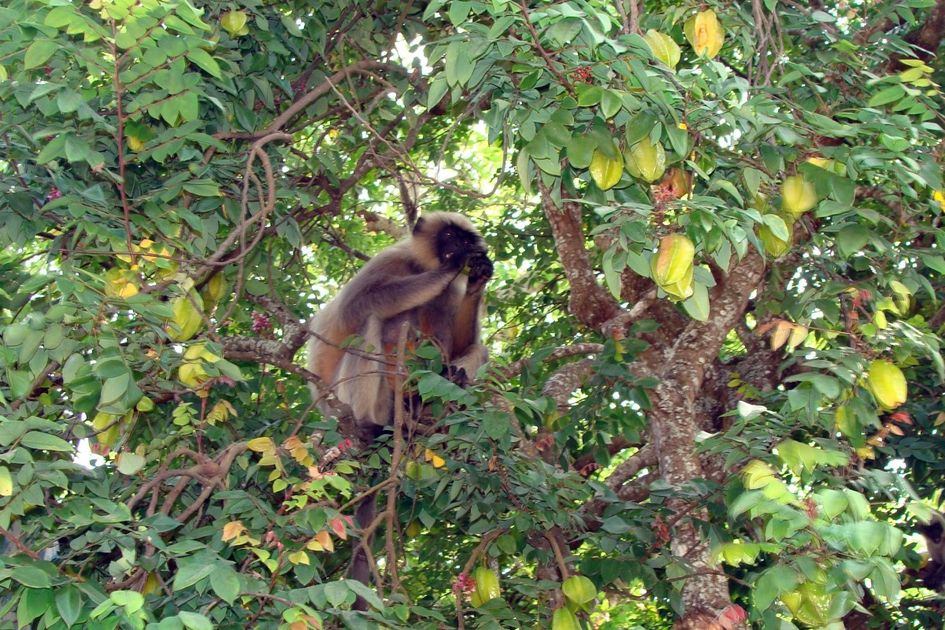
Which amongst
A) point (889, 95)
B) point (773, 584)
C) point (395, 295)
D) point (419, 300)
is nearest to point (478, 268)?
point (419, 300)

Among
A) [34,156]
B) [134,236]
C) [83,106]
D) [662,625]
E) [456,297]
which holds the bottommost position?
[662,625]

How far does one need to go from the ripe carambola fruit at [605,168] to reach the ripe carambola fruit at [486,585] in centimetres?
141

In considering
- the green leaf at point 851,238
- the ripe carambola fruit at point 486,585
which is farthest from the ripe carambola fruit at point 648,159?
the ripe carambola fruit at point 486,585

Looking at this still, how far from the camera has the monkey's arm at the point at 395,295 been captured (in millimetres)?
5754

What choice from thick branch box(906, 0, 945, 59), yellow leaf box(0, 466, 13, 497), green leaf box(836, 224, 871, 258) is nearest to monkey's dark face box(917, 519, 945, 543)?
thick branch box(906, 0, 945, 59)

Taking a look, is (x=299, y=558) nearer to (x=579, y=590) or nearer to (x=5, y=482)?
(x=5, y=482)

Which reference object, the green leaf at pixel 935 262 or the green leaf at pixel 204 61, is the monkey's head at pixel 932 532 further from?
the green leaf at pixel 204 61

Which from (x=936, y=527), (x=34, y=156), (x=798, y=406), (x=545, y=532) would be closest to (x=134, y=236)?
(x=34, y=156)

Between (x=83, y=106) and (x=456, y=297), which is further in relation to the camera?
(x=456, y=297)

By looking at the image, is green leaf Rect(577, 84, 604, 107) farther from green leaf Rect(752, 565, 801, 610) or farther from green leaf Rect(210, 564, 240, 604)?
green leaf Rect(210, 564, 240, 604)

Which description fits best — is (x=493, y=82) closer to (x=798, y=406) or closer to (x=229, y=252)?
(x=798, y=406)

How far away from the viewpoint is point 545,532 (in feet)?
12.0

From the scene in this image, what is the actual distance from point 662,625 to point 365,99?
2.84 meters

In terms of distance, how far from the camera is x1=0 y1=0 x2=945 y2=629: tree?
8.34ft
